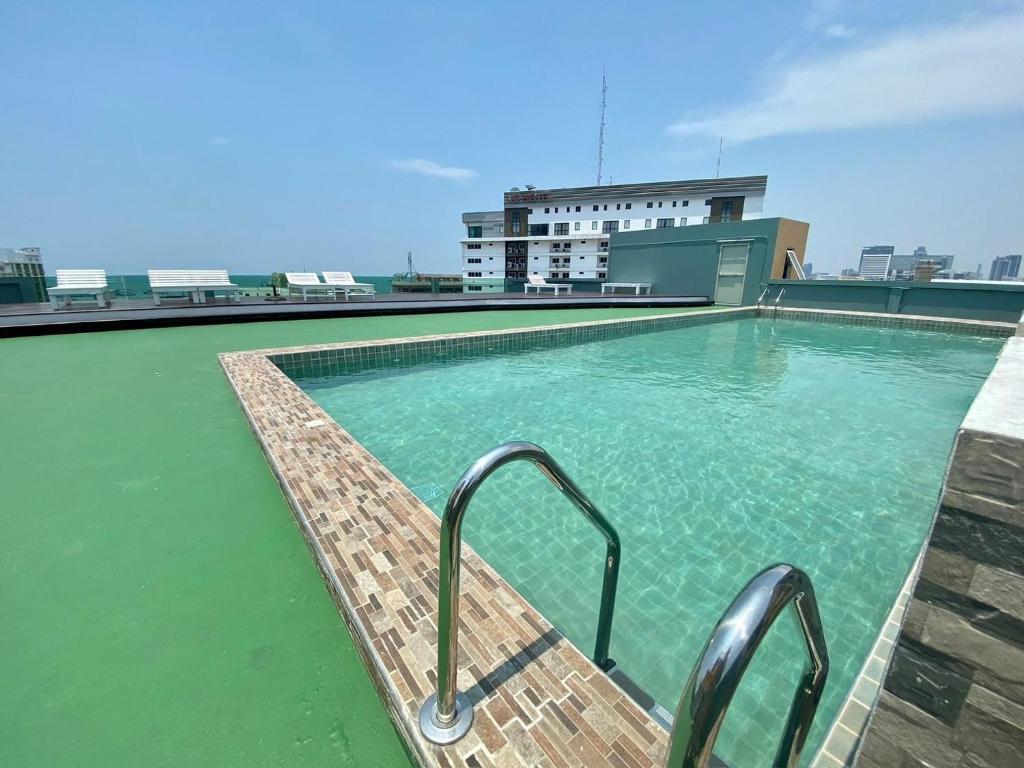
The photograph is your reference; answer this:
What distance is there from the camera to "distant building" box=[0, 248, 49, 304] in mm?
12766

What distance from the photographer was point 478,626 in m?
1.56

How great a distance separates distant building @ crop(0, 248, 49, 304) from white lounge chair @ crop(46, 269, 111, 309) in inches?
179

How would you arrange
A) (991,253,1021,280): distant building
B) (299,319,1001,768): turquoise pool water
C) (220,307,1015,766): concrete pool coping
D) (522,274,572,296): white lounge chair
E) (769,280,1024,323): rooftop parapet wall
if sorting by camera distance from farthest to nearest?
(991,253,1021,280): distant building
(522,274,572,296): white lounge chair
(769,280,1024,323): rooftop parapet wall
(299,319,1001,768): turquoise pool water
(220,307,1015,766): concrete pool coping

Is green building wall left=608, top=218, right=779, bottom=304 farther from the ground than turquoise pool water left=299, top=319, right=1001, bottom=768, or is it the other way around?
green building wall left=608, top=218, right=779, bottom=304

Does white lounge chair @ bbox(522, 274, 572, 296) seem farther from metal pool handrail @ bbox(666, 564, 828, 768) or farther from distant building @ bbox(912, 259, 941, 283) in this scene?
metal pool handrail @ bbox(666, 564, 828, 768)

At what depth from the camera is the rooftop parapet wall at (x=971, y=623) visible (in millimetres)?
730

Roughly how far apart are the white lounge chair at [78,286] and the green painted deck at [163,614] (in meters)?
9.27

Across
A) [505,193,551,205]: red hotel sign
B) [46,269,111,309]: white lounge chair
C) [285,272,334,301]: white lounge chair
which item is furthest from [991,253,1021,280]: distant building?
[46,269,111,309]: white lounge chair

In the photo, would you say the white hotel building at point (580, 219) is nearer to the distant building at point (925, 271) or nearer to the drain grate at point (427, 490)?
the distant building at point (925, 271)

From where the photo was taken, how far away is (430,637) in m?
1.49

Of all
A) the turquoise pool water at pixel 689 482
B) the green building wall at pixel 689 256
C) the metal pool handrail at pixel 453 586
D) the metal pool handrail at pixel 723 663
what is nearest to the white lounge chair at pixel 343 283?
the turquoise pool water at pixel 689 482

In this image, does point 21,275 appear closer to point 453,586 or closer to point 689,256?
point 453,586

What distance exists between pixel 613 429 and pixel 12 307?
15.0 metres

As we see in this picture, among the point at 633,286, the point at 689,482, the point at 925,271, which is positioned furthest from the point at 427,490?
the point at 633,286
